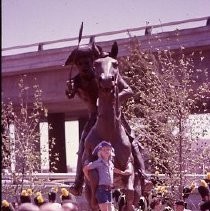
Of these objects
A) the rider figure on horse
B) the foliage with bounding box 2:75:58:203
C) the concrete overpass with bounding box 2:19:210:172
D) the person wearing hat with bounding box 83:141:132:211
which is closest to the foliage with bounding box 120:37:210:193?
the foliage with bounding box 2:75:58:203

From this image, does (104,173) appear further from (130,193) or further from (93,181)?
(130,193)

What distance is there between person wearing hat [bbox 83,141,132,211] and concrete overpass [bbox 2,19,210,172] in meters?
15.2

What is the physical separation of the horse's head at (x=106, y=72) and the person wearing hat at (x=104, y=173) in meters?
0.67

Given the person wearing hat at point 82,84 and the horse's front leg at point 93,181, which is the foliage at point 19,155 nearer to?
the person wearing hat at point 82,84

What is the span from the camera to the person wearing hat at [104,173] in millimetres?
7113

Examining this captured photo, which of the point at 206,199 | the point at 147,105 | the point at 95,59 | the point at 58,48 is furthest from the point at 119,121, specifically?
the point at 58,48

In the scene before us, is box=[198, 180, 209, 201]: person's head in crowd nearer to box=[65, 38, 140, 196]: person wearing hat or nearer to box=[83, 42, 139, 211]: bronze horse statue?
box=[65, 38, 140, 196]: person wearing hat

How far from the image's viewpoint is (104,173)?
7160mm

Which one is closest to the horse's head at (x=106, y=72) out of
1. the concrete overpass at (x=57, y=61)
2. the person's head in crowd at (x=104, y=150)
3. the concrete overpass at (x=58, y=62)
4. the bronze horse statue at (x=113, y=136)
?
the bronze horse statue at (x=113, y=136)

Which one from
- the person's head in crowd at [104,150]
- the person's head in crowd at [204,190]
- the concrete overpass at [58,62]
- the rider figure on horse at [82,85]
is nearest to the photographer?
the person's head in crowd at [104,150]

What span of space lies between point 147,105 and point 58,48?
10.3 m

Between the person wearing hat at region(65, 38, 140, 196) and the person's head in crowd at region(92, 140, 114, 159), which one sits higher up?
the person wearing hat at region(65, 38, 140, 196)

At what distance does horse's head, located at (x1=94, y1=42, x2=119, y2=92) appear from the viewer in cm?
704

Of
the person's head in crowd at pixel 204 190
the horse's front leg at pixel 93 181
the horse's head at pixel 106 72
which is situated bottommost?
the person's head in crowd at pixel 204 190
